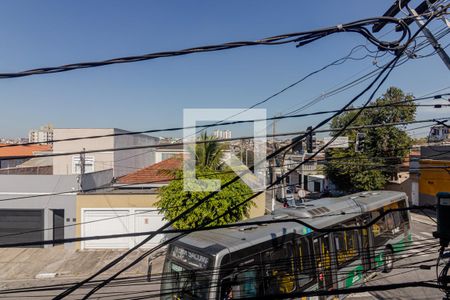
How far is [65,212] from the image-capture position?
623 inches

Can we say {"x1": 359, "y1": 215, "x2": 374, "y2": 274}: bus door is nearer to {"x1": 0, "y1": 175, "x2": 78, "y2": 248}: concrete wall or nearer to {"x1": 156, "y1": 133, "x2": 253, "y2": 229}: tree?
{"x1": 156, "y1": 133, "x2": 253, "y2": 229}: tree

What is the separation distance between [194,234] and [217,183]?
16.4 ft

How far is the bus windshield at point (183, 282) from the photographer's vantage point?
6078 mm

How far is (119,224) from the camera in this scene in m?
15.9

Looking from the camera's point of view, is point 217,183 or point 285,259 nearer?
point 285,259

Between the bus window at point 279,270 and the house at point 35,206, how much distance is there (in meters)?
12.4

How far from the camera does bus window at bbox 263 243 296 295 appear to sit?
6.67 metres

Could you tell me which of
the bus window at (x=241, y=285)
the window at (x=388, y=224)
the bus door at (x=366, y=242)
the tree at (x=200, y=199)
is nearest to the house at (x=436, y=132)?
the window at (x=388, y=224)

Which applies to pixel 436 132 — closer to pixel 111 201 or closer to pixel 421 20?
pixel 421 20

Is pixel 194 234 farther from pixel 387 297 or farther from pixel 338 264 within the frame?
pixel 387 297

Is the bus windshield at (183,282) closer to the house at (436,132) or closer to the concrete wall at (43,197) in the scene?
the house at (436,132)

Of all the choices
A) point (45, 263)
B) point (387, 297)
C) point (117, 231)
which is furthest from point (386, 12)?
point (45, 263)

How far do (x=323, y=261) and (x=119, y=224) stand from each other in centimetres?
1127

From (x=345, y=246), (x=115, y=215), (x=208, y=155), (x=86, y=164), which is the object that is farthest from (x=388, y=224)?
(x=86, y=164)
